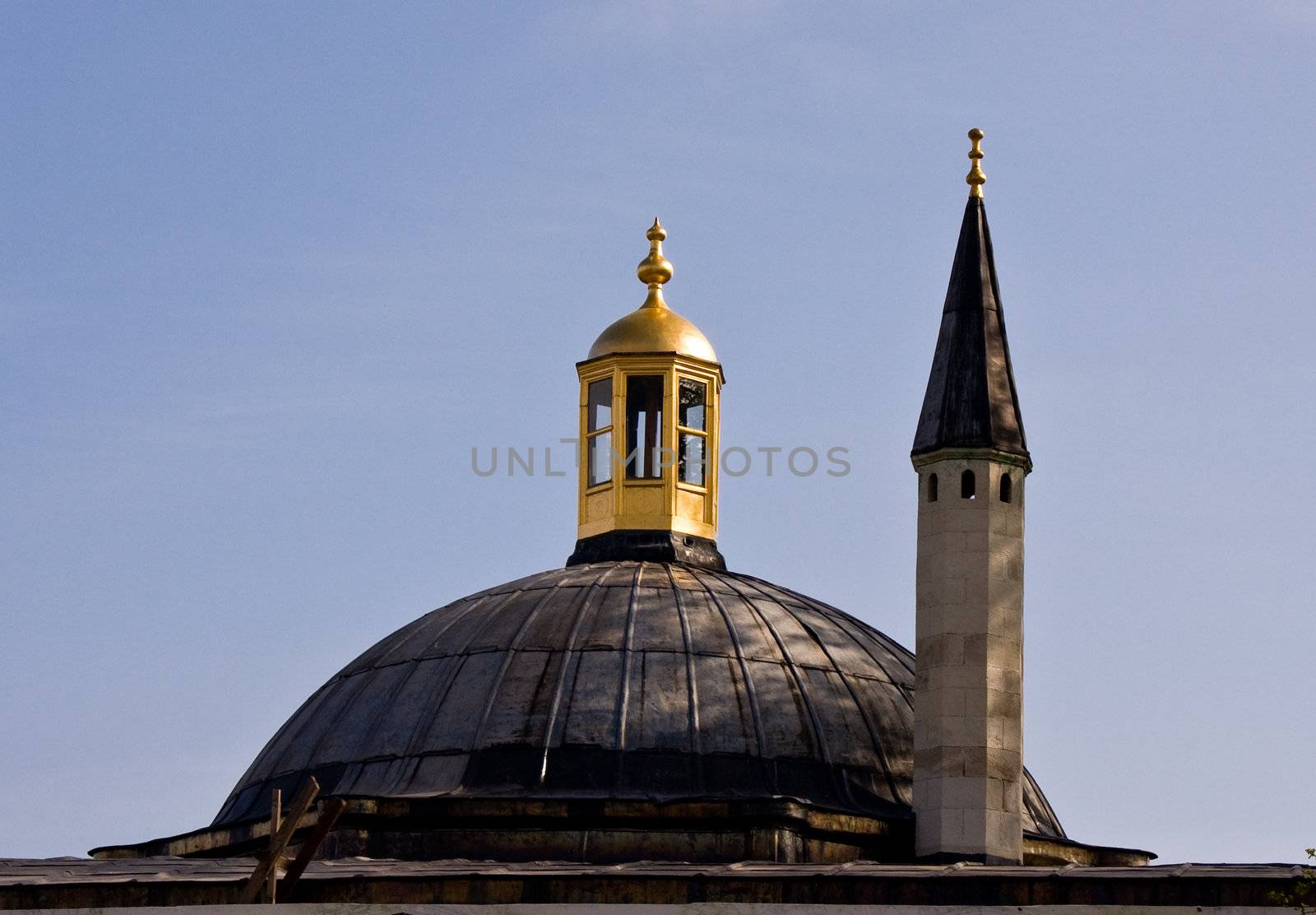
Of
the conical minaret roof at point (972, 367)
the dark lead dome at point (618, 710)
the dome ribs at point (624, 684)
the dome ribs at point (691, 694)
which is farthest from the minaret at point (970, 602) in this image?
the dome ribs at point (624, 684)

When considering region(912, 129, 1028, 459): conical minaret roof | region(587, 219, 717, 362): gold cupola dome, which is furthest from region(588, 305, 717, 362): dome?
region(912, 129, 1028, 459): conical minaret roof

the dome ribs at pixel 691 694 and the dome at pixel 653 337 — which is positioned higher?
the dome at pixel 653 337

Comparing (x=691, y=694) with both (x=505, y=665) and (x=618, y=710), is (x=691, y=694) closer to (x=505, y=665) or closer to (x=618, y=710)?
(x=618, y=710)

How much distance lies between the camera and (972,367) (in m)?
51.4

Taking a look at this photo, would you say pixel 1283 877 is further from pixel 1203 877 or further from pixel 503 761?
pixel 503 761

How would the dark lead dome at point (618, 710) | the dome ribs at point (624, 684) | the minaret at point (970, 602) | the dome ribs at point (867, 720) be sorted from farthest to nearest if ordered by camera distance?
the dome ribs at point (867, 720)
the dome ribs at point (624, 684)
the dark lead dome at point (618, 710)
the minaret at point (970, 602)

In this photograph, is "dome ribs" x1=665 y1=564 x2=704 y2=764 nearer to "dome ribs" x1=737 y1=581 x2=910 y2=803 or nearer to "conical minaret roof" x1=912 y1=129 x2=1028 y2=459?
"dome ribs" x1=737 y1=581 x2=910 y2=803

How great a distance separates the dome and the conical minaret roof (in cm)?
813

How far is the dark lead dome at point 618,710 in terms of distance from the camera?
50.3 m

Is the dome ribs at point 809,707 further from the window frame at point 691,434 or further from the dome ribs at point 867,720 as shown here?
the window frame at point 691,434

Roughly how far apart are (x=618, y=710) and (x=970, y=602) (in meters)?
5.25

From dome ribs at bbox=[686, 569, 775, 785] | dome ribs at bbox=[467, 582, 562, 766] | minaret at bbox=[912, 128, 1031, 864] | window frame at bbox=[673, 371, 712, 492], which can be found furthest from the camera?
window frame at bbox=[673, 371, 712, 492]

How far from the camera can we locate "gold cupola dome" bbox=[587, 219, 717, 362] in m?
59.9

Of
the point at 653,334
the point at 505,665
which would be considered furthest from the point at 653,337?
the point at 505,665
